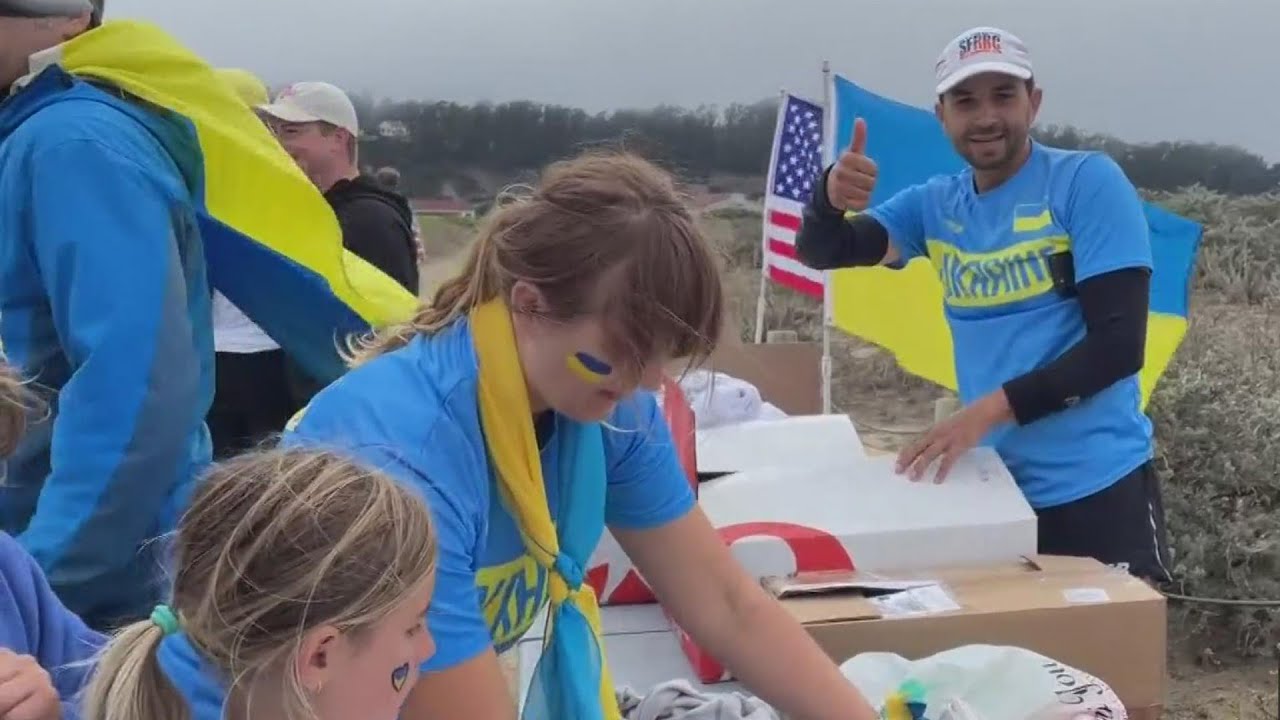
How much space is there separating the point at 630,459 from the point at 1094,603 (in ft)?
2.94

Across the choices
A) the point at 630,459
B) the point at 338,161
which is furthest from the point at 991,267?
the point at 338,161

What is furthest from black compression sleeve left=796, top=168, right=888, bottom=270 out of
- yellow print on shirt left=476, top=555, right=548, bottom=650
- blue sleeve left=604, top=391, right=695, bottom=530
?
yellow print on shirt left=476, top=555, right=548, bottom=650

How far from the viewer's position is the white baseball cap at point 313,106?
323cm

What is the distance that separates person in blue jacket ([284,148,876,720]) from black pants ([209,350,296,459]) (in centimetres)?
128

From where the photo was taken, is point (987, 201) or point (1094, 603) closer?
point (1094, 603)

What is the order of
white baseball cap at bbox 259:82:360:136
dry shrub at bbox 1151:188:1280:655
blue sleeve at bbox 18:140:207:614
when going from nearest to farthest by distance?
blue sleeve at bbox 18:140:207:614 → white baseball cap at bbox 259:82:360:136 → dry shrub at bbox 1151:188:1280:655

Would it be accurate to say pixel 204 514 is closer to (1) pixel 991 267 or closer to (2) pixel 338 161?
(1) pixel 991 267

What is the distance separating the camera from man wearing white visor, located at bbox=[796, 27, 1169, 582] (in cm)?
215

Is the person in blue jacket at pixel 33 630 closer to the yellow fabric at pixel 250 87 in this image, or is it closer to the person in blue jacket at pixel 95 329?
the person in blue jacket at pixel 95 329

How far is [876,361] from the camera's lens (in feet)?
31.8

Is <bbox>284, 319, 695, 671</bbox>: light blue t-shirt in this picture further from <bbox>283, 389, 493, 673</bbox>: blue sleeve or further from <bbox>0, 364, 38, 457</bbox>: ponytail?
<bbox>0, 364, 38, 457</bbox>: ponytail

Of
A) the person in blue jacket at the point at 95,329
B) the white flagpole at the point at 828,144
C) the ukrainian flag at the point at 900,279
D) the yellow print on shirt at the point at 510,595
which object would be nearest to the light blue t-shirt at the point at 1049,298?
the yellow print on shirt at the point at 510,595

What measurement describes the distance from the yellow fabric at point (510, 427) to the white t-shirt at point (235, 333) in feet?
4.76

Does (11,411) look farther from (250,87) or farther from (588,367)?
(250,87)
